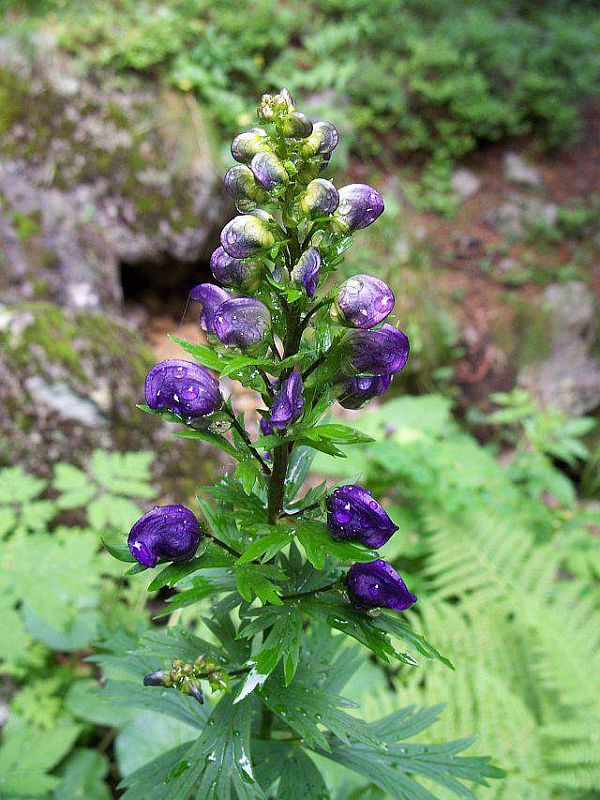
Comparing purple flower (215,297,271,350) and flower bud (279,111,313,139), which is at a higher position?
flower bud (279,111,313,139)

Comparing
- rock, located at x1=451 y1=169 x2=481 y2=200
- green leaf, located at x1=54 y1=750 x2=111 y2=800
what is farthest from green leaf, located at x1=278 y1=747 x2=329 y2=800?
rock, located at x1=451 y1=169 x2=481 y2=200

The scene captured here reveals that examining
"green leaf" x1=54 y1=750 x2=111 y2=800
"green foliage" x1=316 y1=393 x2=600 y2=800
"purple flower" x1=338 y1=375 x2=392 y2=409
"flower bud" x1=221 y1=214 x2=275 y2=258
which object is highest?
"flower bud" x1=221 y1=214 x2=275 y2=258

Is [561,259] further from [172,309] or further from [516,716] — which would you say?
[516,716]

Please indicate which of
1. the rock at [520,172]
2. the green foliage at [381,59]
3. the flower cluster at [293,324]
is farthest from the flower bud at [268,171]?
the rock at [520,172]

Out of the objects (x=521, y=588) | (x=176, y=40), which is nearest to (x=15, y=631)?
(x=521, y=588)

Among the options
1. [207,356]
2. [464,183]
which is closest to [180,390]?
[207,356]

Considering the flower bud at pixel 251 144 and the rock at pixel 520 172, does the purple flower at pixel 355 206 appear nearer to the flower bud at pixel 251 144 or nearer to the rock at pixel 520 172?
the flower bud at pixel 251 144

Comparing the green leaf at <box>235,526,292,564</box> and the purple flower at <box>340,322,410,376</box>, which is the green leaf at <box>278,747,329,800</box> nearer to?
the green leaf at <box>235,526,292,564</box>
